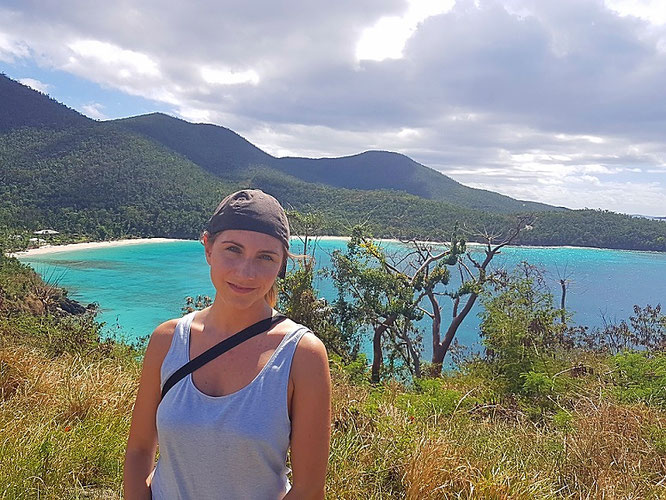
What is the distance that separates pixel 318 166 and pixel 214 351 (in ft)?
441

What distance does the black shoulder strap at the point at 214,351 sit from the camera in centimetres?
116

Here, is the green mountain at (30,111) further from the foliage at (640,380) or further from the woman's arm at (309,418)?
the woman's arm at (309,418)

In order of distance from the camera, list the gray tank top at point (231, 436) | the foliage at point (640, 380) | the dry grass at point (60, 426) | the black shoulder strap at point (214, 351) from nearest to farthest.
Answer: the gray tank top at point (231, 436) → the black shoulder strap at point (214, 351) → the dry grass at point (60, 426) → the foliage at point (640, 380)

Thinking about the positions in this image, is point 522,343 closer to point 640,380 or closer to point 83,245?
point 640,380

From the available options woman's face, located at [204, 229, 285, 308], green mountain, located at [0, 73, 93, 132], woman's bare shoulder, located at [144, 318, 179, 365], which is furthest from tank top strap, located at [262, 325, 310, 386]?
green mountain, located at [0, 73, 93, 132]

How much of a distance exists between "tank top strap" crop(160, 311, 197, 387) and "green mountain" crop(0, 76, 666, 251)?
124 feet

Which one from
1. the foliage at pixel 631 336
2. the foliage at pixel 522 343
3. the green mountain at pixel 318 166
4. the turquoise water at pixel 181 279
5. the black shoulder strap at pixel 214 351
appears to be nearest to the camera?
the black shoulder strap at pixel 214 351

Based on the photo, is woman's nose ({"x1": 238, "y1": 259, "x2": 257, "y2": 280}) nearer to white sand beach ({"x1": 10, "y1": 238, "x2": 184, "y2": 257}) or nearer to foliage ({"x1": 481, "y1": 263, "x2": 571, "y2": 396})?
foliage ({"x1": 481, "y1": 263, "x2": 571, "y2": 396})

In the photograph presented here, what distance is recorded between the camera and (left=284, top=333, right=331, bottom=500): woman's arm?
1064 mm

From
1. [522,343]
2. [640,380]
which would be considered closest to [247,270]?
[640,380]

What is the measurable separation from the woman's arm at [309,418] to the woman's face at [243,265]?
0.57 ft

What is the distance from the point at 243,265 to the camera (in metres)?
1.16

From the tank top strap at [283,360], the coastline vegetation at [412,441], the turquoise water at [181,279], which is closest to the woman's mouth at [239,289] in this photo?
the tank top strap at [283,360]

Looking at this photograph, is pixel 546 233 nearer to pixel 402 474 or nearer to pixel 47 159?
pixel 402 474
